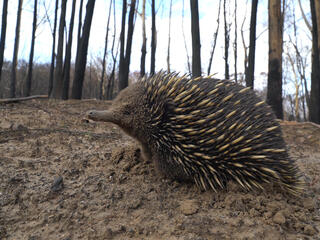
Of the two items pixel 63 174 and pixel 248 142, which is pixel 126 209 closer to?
pixel 63 174

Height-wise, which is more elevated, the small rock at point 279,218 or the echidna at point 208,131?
the echidna at point 208,131

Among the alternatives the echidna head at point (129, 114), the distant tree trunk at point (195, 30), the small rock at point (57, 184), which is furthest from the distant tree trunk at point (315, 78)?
the small rock at point (57, 184)

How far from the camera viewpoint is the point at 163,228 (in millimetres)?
2307

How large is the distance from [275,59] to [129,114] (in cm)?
720

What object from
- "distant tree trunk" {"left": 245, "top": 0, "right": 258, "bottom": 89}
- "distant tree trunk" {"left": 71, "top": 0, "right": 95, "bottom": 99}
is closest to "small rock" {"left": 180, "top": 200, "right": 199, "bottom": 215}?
"distant tree trunk" {"left": 71, "top": 0, "right": 95, "bottom": 99}

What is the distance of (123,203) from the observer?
2.71 meters

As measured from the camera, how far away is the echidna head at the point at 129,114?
2.96 m

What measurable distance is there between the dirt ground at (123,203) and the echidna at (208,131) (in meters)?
0.21

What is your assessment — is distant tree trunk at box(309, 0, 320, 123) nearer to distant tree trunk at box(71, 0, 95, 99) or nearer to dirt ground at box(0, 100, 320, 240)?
dirt ground at box(0, 100, 320, 240)

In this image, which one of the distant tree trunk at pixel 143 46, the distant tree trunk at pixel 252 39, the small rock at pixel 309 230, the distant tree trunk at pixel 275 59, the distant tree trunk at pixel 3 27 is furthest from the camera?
the distant tree trunk at pixel 143 46

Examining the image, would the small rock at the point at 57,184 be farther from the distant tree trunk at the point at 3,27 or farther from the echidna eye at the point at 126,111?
the distant tree trunk at the point at 3,27

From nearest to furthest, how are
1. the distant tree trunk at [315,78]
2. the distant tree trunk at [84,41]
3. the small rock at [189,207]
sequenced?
the small rock at [189,207] < the distant tree trunk at [84,41] < the distant tree trunk at [315,78]

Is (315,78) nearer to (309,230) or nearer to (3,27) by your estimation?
(309,230)

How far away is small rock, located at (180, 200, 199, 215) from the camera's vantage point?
2547 mm
